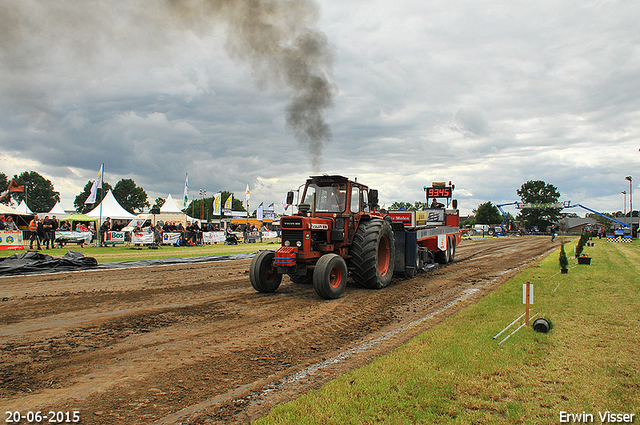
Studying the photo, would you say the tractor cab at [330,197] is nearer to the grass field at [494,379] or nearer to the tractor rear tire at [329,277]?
the tractor rear tire at [329,277]

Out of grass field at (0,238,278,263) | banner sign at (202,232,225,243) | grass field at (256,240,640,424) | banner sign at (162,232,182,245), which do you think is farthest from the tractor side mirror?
banner sign at (202,232,225,243)

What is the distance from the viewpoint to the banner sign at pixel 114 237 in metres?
23.2

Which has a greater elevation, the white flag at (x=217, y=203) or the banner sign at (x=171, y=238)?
the white flag at (x=217, y=203)

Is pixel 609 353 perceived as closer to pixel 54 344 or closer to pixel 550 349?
pixel 550 349

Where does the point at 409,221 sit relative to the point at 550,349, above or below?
above

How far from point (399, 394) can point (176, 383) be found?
2132mm

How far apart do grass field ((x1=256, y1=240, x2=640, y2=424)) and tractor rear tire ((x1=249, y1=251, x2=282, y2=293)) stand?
12.8 ft

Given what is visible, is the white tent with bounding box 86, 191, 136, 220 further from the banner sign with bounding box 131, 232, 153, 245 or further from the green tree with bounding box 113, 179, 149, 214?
the green tree with bounding box 113, 179, 149, 214

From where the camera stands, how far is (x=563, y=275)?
9930 mm

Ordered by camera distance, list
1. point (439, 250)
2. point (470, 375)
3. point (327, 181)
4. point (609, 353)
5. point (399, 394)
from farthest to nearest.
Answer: point (439, 250) < point (327, 181) < point (609, 353) < point (470, 375) < point (399, 394)

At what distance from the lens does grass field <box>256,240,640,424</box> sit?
10.0 ft

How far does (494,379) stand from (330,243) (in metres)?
5.19

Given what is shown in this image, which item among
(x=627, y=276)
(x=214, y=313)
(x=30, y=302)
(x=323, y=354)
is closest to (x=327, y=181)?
(x=214, y=313)

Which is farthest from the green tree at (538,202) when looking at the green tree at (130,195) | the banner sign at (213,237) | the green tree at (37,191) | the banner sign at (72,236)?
the green tree at (37,191)
